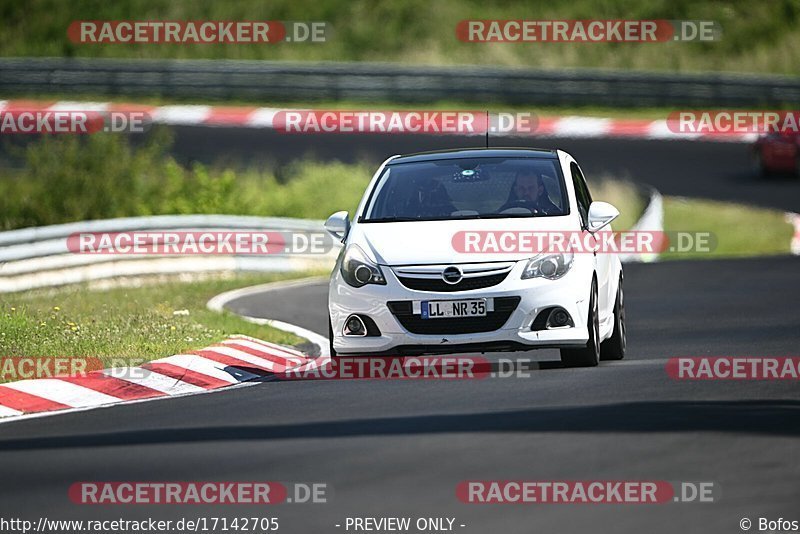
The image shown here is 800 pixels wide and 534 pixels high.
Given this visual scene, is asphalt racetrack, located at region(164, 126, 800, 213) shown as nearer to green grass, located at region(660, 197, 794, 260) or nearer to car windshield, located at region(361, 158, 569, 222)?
green grass, located at region(660, 197, 794, 260)

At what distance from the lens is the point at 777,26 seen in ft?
152

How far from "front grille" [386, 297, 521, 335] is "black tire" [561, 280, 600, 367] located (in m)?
0.64

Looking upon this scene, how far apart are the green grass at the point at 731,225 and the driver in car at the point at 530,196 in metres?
14.0

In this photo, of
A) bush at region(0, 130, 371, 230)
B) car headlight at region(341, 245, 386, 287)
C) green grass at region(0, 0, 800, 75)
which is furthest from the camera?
green grass at region(0, 0, 800, 75)

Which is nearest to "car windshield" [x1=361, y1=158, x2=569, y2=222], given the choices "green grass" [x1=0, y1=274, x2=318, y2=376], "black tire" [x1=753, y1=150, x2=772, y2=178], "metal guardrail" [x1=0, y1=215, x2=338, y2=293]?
"green grass" [x1=0, y1=274, x2=318, y2=376]

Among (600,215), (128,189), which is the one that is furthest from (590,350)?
(128,189)

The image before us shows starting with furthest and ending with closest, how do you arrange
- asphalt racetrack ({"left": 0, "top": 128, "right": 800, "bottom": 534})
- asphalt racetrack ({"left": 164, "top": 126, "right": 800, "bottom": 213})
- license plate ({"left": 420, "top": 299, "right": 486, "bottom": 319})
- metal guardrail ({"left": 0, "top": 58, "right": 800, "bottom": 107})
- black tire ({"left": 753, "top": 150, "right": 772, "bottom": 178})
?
metal guardrail ({"left": 0, "top": 58, "right": 800, "bottom": 107}), black tire ({"left": 753, "top": 150, "right": 772, "bottom": 178}), asphalt racetrack ({"left": 164, "top": 126, "right": 800, "bottom": 213}), license plate ({"left": 420, "top": 299, "right": 486, "bottom": 319}), asphalt racetrack ({"left": 0, "top": 128, "right": 800, "bottom": 534})

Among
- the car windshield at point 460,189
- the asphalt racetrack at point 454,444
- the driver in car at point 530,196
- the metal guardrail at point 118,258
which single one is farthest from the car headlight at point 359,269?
the metal guardrail at point 118,258

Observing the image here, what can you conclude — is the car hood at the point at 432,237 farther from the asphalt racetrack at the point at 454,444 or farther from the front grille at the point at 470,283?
the asphalt racetrack at the point at 454,444

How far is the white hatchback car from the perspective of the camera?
11.5 m

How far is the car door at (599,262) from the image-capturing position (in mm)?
12234

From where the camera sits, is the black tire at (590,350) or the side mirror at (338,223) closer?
the black tire at (590,350)

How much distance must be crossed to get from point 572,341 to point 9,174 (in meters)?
18.6

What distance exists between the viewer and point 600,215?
12.2 m
